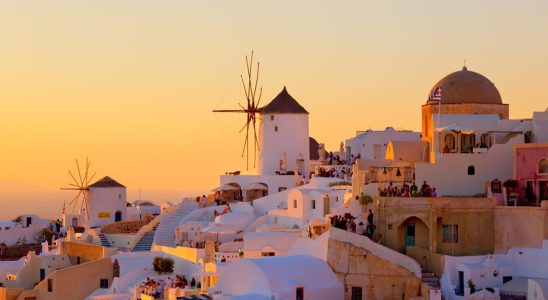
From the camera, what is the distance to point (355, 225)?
41.0 meters

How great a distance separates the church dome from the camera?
154ft

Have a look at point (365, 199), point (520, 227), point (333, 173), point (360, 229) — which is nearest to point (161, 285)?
point (360, 229)

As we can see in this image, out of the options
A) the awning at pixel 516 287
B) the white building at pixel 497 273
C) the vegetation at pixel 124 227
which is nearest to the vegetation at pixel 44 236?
the vegetation at pixel 124 227

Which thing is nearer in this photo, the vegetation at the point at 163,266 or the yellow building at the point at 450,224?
the yellow building at the point at 450,224

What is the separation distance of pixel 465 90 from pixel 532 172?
802 centimetres

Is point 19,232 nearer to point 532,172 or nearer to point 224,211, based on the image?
point 224,211

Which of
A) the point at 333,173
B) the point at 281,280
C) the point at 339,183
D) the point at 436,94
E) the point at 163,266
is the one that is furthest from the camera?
the point at 333,173

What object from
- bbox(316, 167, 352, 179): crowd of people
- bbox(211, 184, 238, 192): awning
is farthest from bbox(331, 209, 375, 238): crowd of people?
bbox(211, 184, 238, 192): awning

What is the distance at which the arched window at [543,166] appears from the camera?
1545 inches

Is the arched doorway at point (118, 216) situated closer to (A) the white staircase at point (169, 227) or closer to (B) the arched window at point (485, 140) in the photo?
(A) the white staircase at point (169, 227)

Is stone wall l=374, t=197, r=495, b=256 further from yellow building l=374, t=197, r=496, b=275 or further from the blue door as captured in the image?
the blue door

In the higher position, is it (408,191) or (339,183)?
(339,183)

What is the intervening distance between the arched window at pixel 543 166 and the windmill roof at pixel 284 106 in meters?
21.1

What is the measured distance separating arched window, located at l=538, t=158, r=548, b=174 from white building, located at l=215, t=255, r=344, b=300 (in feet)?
25.9
